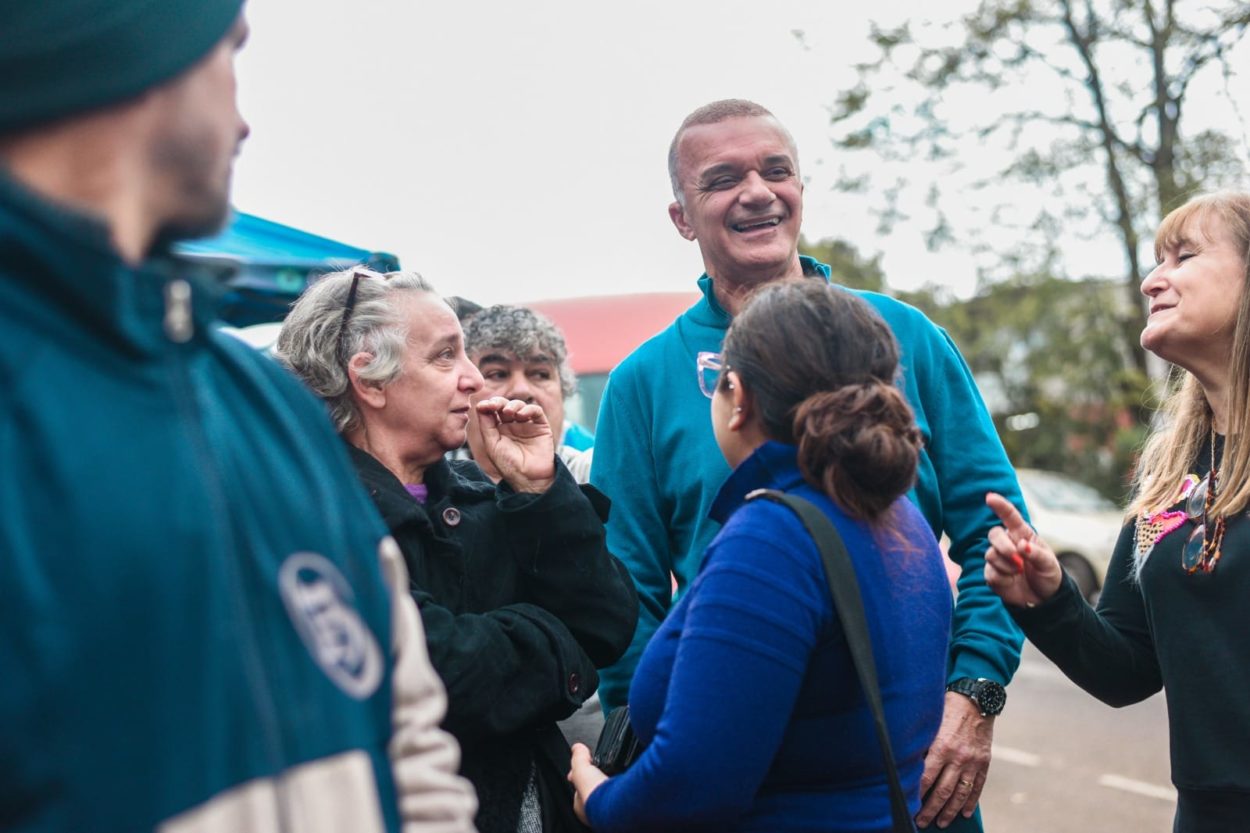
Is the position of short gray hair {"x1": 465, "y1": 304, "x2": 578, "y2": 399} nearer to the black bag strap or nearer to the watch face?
the watch face

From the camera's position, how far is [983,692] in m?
2.62

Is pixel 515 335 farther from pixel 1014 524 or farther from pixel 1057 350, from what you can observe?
pixel 1057 350

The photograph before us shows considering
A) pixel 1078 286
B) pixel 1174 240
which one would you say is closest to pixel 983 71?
pixel 1078 286

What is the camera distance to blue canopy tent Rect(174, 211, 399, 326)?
18.1 ft

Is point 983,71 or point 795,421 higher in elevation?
point 983,71

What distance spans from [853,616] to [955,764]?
2.79 feet

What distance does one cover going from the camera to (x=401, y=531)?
240 centimetres

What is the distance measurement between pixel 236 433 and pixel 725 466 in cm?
175

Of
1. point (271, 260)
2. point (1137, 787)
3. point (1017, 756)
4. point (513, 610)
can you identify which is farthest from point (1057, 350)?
point (513, 610)

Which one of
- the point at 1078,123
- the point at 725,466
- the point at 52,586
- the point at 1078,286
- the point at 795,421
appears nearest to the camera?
the point at 52,586

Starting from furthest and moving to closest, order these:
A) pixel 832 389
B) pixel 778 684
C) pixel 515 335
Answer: pixel 515 335, pixel 832 389, pixel 778 684

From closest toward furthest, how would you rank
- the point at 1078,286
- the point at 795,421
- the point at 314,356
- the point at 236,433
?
the point at 236,433 → the point at 795,421 → the point at 314,356 → the point at 1078,286

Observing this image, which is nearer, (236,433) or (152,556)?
(152,556)

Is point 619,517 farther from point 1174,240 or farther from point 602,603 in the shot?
point 1174,240
